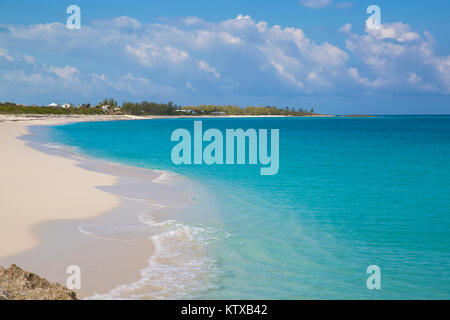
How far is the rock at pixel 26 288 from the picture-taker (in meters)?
4.36

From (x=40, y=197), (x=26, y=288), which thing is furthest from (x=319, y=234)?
(x=40, y=197)

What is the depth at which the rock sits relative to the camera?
14.3 ft

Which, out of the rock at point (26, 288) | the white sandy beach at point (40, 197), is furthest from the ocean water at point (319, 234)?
the white sandy beach at point (40, 197)

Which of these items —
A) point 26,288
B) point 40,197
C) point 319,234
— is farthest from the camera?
point 40,197

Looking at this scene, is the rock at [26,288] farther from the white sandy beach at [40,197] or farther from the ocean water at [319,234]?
the white sandy beach at [40,197]

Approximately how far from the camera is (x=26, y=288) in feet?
14.8

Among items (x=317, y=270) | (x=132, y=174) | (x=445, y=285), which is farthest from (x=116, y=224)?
(x=132, y=174)

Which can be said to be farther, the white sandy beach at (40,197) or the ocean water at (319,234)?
the white sandy beach at (40,197)

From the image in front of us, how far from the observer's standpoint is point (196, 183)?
16828 mm

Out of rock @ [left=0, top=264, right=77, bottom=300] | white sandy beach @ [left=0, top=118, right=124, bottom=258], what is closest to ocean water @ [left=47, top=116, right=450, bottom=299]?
rock @ [left=0, top=264, right=77, bottom=300]

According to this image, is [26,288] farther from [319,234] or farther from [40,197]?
[40,197]

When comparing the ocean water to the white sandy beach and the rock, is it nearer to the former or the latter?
the rock

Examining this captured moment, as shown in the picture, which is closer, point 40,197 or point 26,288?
point 26,288
